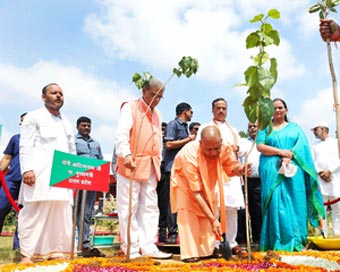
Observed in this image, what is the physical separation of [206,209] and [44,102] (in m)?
A: 2.33

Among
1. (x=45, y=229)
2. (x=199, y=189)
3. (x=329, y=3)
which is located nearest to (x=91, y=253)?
(x=45, y=229)

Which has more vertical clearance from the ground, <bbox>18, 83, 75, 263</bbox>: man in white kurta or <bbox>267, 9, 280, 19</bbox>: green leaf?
<bbox>267, 9, 280, 19</bbox>: green leaf

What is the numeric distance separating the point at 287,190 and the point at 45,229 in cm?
311

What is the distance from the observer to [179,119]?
20.9ft

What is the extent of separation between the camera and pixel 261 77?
364cm

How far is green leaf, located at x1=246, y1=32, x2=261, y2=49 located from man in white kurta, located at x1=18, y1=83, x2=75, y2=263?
7.72 feet

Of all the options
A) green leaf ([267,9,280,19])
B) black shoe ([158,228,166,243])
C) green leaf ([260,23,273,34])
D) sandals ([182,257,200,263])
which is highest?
green leaf ([267,9,280,19])

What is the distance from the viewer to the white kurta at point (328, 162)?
6848 millimetres

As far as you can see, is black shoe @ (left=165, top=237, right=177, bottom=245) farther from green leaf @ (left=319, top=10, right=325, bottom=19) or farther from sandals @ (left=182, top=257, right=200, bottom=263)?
green leaf @ (left=319, top=10, right=325, bottom=19)

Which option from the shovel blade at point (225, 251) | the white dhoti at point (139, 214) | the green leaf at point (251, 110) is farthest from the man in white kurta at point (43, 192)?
the green leaf at point (251, 110)

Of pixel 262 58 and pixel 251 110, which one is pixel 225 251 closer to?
pixel 251 110

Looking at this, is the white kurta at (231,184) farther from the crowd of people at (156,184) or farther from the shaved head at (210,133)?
the shaved head at (210,133)

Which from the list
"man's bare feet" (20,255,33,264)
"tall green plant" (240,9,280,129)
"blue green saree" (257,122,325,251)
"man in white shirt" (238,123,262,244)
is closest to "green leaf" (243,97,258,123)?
"tall green plant" (240,9,280,129)

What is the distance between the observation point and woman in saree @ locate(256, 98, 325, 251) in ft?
17.0
